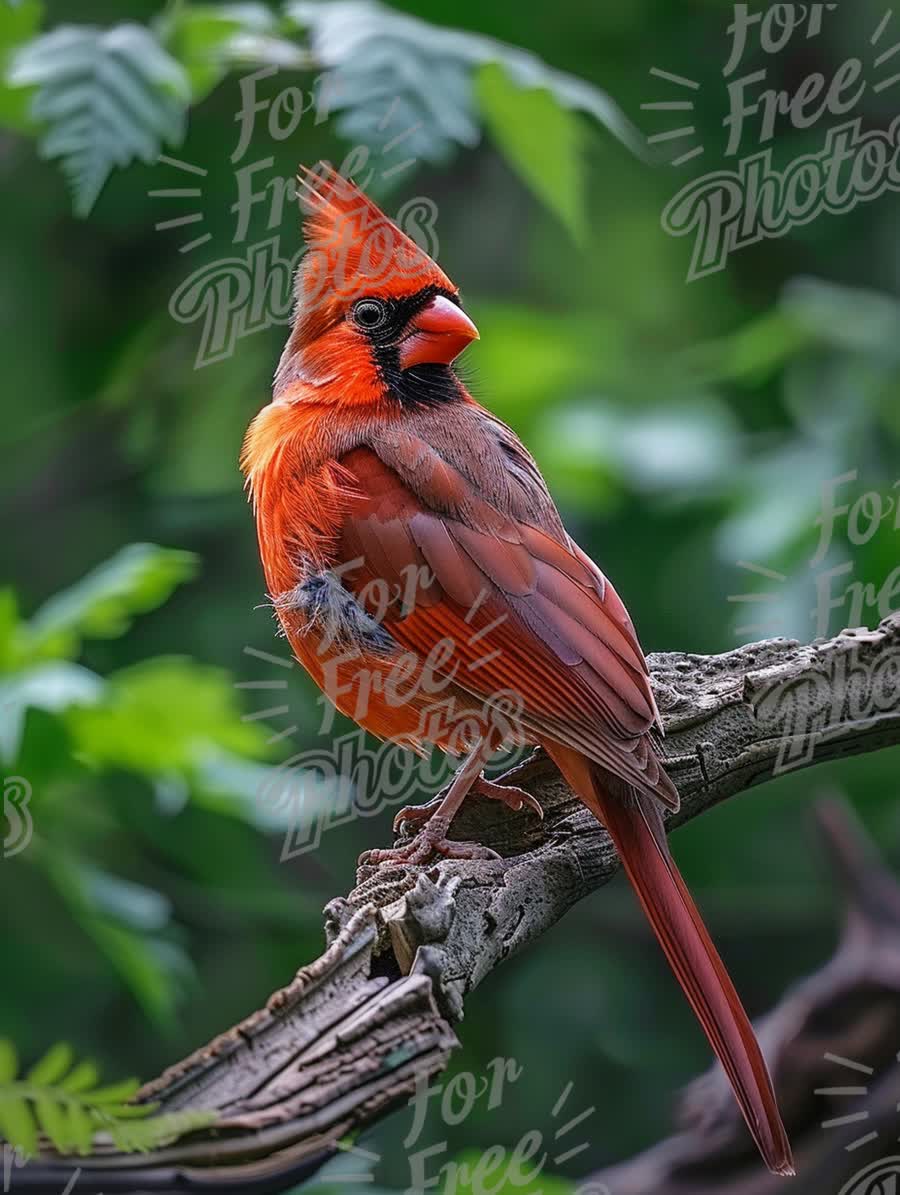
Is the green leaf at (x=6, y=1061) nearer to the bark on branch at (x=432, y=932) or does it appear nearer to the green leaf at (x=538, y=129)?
the bark on branch at (x=432, y=932)

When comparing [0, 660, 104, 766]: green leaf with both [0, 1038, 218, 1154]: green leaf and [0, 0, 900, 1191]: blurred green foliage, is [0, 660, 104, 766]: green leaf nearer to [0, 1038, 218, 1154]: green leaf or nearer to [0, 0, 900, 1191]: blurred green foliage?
[0, 0, 900, 1191]: blurred green foliage

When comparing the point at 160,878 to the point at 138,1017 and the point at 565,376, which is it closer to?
the point at 138,1017

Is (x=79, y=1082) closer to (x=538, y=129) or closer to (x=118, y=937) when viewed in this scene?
(x=118, y=937)

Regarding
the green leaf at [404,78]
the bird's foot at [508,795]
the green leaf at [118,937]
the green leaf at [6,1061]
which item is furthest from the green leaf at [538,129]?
the green leaf at [6,1061]

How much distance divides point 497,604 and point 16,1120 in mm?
1313

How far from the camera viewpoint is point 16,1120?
1.25 m

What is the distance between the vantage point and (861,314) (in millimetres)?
3365

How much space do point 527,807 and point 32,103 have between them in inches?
56.5

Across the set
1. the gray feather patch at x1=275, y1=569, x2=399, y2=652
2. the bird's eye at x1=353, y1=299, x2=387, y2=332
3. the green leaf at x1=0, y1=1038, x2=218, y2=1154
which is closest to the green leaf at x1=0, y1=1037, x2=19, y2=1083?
the green leaf at x1=0, y1=1038, x2=218, y2=1154

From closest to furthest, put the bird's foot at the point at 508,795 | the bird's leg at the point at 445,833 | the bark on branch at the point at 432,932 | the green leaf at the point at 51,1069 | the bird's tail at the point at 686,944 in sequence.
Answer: the green leaf at the point at 51,1069
the bark on branch at the point at 432,932
the bird's tail at the point at 686,944
the bird's leg at the point at 445,833
the bird's foot at the point at 508,795

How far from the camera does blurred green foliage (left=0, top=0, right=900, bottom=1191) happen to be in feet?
8.59

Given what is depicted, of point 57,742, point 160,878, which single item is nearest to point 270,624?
point 160,878

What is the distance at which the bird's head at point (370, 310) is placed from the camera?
2.67 m

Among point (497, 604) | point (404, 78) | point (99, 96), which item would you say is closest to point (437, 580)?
point (497, 604)
